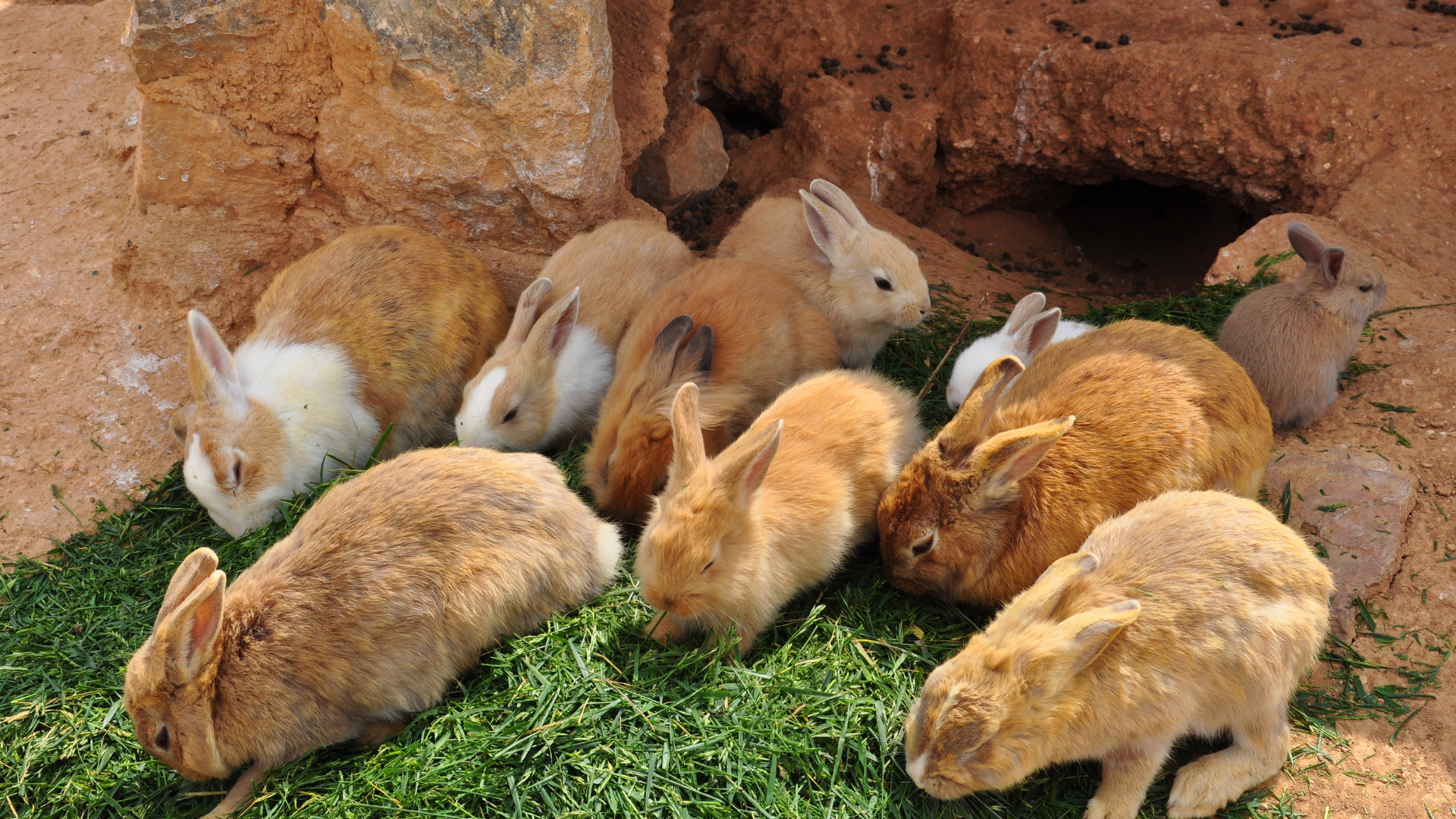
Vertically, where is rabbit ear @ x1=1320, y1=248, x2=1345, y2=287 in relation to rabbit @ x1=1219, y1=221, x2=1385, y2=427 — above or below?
above

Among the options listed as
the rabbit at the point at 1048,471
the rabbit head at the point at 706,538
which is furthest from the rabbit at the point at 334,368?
the rabbit at the point at 1048,471

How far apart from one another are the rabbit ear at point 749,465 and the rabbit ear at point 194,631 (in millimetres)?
1750

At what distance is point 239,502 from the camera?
4484 millimetres

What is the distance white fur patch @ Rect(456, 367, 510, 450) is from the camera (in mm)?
4797

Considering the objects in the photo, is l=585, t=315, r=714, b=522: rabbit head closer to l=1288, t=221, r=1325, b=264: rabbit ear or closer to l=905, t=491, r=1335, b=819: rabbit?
l=905, t=491, r=1335, b=819: rabbit

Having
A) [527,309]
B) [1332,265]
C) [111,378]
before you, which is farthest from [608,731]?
[1332,265]

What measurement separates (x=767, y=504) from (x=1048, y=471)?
3.86 feet

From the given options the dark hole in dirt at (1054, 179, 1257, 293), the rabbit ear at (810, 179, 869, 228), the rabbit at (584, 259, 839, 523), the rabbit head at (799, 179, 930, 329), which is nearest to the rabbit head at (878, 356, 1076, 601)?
the rabbit at (584, 259, 839, 523)

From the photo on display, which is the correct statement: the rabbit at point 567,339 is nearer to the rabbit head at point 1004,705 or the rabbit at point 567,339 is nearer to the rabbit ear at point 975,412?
the rabbit ear at point 975,412

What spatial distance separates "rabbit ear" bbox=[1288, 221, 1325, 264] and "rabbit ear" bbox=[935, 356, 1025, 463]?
241 centimetres

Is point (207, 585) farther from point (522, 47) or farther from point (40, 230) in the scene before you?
point (40, 230)

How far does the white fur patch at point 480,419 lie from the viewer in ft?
15.7

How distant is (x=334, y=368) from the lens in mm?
4887

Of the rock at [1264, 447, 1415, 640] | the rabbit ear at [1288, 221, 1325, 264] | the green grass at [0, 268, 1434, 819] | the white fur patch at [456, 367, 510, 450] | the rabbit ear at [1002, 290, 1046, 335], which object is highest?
the rabbit ear at [1288, 221, 1325, 264]
